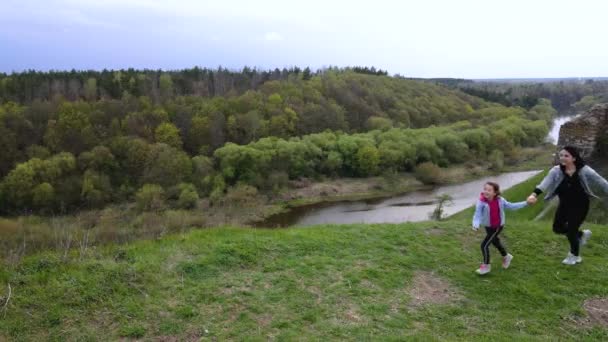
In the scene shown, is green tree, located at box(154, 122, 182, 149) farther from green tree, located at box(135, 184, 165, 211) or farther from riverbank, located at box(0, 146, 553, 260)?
riverbank, located at box(0, 146, 553, 260)

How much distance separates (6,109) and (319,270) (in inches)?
2025

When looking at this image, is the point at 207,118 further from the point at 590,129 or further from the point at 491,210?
the point at 491,210

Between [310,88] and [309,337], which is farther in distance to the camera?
[310,88]

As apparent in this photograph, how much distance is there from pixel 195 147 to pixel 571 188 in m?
48.3

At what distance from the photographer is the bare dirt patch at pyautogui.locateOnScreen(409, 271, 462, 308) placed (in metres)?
6.90

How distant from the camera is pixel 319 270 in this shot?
25.6ft

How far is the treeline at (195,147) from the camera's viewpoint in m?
40.7

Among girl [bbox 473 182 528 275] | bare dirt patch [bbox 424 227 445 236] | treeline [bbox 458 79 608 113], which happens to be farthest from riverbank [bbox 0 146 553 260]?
treeline [bbox 458 79 608 113]

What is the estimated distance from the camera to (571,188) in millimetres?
7062

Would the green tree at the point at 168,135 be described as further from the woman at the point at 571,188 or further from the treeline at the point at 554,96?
the treeline at the point at 554,96

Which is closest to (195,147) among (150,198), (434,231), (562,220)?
(150,198)

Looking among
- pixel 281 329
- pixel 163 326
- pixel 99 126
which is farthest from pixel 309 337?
pixel 99 126

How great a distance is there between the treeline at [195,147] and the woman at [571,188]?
3559 cm

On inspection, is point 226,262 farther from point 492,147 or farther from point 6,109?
point 492,147
